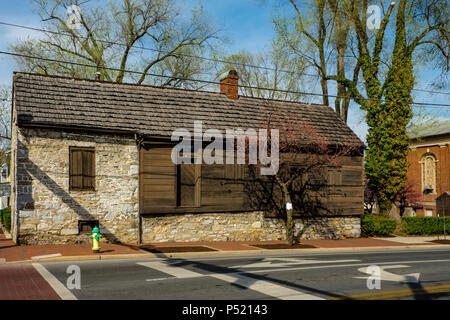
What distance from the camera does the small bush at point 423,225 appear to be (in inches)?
1033

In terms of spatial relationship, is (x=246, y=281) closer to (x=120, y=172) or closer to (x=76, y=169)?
(x=120, y=172)

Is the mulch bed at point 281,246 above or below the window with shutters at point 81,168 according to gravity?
below

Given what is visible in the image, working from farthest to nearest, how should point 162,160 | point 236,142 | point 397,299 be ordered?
point 236,142 < point 162,160 < point 397,299

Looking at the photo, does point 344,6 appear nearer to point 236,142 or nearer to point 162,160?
point 236,142

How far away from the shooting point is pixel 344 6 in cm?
2833

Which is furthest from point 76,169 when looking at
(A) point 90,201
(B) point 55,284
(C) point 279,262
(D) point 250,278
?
(D) point 250,278

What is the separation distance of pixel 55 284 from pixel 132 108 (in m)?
10.5

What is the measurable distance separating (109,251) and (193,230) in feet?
14.6

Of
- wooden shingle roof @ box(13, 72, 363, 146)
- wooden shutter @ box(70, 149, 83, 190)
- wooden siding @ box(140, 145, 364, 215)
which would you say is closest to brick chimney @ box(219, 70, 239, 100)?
wooden shingle roof @ box(13, 72, 363, 146)

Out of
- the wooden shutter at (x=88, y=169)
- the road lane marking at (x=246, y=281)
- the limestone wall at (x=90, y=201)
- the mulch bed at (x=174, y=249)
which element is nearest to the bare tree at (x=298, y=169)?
the limestone wall at (x=90, y=201)

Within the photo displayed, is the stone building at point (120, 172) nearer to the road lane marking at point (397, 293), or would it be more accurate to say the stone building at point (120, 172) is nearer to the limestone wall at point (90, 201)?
the limestone wall at point (90, 201)

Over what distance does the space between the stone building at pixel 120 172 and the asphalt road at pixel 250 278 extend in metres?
3.95

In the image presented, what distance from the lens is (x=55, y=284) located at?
385 inches
